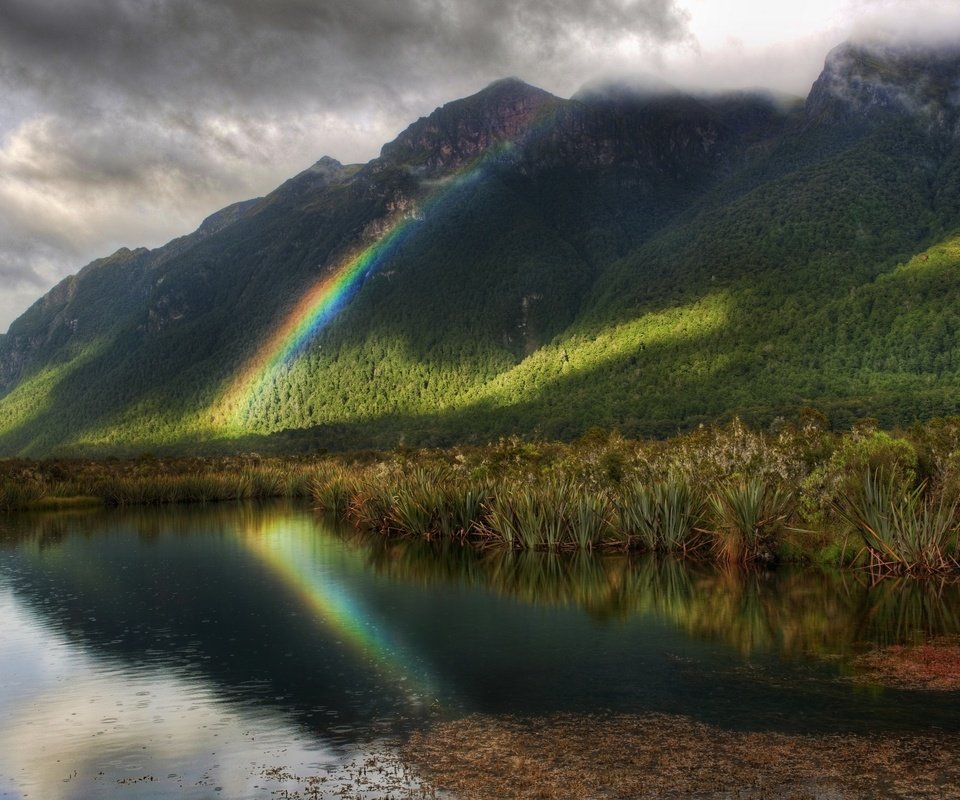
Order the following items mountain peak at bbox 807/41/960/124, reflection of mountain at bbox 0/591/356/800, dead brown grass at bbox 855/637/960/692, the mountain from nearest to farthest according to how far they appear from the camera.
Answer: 1. reflection of mountain at bbox 0/591/356/800
2. dead brown grass at bbox 855/637/960/692
3. the mountain
4. mountain peak at bbox 807/41/960/124

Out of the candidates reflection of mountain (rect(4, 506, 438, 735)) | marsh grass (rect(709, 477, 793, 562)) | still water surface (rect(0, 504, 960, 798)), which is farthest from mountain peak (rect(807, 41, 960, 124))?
still water surface (rect(0, 504, 960, 798))

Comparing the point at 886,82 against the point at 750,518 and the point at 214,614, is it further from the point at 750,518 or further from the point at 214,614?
the point at 214,614

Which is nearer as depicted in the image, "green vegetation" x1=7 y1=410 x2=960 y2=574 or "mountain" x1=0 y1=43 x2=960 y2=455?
"green vegetation" x1=7 y1=410 x2=960 y2=574

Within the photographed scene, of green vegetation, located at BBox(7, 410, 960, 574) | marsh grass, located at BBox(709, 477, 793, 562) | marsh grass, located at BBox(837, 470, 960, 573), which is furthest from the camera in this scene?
marsh grass, located at BBox(709, 477, 793, 562)

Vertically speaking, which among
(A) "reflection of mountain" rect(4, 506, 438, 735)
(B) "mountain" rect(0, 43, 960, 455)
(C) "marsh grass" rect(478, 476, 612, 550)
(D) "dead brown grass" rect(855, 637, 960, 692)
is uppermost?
(B) "mountain" rect(0, 43, 960, 455)

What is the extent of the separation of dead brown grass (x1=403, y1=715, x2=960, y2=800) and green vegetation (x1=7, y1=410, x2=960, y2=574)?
1023 centimetres

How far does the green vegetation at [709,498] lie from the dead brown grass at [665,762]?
10232mm

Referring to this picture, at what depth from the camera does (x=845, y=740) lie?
9.43 metres

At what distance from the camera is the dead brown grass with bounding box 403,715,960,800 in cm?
815

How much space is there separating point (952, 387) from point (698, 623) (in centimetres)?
6843

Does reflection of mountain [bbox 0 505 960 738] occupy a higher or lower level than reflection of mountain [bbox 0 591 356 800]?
higher

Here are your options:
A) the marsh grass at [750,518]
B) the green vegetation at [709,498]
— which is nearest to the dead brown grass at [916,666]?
the green vegetation at [709,498]

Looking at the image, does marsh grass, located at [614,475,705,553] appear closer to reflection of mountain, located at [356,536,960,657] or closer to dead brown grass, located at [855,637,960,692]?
reflection of mountain, located at [356,536,960,657]

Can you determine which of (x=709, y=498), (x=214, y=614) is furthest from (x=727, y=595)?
(x=214, y=614)
